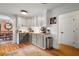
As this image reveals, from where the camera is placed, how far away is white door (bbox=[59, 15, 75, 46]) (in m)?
4.59

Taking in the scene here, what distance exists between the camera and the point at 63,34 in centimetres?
542

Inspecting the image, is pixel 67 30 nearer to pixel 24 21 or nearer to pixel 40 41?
pixel 40 41

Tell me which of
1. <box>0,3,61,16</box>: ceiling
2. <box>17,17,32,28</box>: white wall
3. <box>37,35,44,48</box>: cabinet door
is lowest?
<box>37,35,44,48</box>: cabinet door

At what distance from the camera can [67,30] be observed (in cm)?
500

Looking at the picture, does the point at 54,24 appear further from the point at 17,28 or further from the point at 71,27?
the point at 17,28

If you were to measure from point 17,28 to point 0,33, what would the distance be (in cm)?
78

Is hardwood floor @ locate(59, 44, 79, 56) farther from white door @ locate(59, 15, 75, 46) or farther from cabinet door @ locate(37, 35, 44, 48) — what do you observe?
cabinet door @ locate(37, 35, 44, 48)

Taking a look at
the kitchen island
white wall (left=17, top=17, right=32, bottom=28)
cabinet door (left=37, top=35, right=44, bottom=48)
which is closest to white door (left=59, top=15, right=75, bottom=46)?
the kitchen island

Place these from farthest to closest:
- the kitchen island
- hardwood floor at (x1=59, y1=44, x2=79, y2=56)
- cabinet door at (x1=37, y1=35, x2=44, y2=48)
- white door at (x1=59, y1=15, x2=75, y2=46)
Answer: white door at (x1=59, y1=15, x2=75, y2=46) → cabinet door at (x1=37, y1=35, x2=44, y2=48) → the kitchen island → hardwood floor at (x1=59, y1=44, x2=79, y2=56)

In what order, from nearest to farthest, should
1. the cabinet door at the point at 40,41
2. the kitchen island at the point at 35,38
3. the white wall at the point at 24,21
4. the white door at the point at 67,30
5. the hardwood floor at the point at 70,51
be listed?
the hardwood floor at the point at 70,51, the white wall at the point at 24,21, the kitchen island at the point at 35,38, the cabinet door at the point at 40,41, the white door at the point at 67,30

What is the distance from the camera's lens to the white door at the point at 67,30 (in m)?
4.59

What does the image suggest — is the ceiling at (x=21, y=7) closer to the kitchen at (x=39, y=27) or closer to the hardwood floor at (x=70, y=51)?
the kitchen at (x=39, y=27)

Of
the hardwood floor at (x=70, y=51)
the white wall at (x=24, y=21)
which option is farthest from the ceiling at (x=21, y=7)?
the hardwood floor at (x=70, y=51)

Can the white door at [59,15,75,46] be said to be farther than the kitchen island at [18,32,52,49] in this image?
Yes
